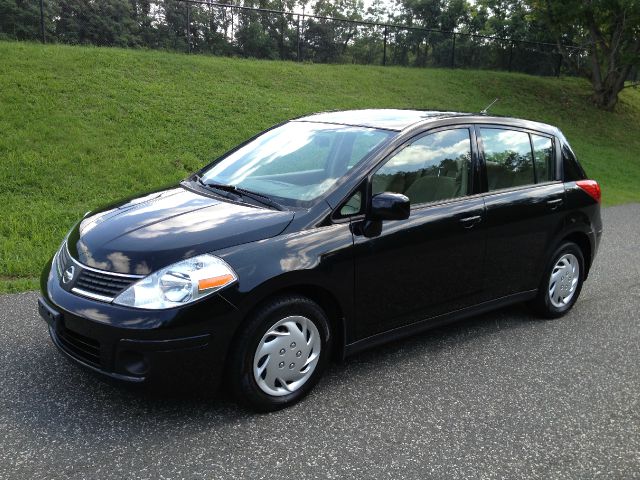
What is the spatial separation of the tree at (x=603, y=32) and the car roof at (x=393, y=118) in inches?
715

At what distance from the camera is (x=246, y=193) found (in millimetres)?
3949

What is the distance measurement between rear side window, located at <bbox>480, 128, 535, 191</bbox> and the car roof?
4.2 inches

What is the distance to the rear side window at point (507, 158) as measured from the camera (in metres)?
4.57

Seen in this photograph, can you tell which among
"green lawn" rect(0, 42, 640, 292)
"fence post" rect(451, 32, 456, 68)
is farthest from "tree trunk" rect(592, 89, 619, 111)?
"fence post" rect(451, 32, 456, 68)

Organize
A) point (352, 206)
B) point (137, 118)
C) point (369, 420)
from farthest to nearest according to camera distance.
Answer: point (137, 118)
point (352, 206)
point (369, 420)

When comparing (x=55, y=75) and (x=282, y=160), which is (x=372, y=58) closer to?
(x=55, y=75)

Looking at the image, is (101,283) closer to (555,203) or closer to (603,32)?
(555,203)

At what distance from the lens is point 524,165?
4883 millimetres

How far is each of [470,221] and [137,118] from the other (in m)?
9.06

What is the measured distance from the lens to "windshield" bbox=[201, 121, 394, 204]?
3.88m

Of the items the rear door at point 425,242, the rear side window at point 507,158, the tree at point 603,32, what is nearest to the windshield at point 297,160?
the rear door at point 425,242

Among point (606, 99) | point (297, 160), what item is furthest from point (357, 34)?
point (297, 160)

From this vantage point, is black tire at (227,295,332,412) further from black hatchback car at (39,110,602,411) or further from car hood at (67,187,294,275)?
car hood at (67,187,294,275)

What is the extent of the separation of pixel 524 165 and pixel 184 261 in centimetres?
296
